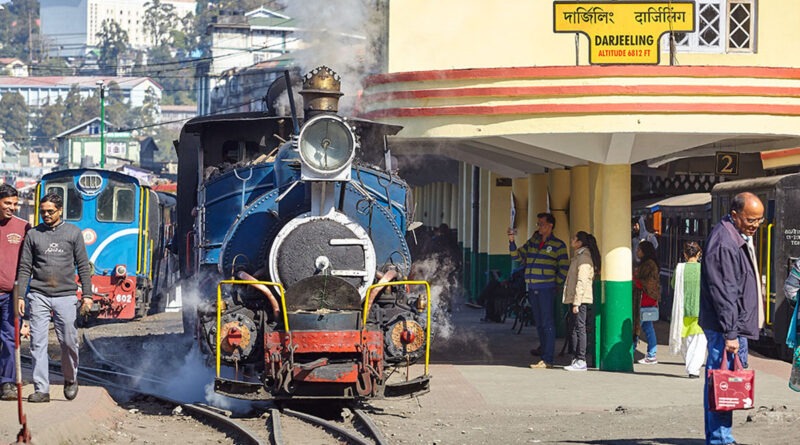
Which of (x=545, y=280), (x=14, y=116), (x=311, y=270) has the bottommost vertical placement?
(x=545, y=280)

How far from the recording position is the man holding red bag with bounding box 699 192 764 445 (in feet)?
28.6

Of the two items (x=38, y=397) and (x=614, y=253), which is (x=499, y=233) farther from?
(x=38, y=397)

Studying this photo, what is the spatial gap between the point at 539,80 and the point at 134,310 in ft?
38.9

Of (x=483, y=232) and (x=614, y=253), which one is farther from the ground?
(x=483, y=232)

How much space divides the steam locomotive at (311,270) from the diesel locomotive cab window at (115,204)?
39.1 feet

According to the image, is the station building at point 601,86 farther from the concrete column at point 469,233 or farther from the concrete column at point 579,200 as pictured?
the concrete column at point 469,233

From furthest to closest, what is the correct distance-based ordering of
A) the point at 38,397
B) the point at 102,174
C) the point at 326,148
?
the point at 102,174 → the point at 38,397 → the point at 326,148

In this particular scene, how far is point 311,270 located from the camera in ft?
35.6

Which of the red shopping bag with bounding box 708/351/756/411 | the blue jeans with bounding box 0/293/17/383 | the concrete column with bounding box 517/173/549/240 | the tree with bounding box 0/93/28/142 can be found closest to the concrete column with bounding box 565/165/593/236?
the concrete column with bounding box 517/173/549/240

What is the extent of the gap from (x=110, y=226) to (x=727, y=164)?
11.3m

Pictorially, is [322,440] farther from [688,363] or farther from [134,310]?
[134,310]

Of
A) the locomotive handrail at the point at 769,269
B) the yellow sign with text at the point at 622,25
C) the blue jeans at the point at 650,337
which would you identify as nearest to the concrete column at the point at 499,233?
the locomotive handrail at the point at 769,269

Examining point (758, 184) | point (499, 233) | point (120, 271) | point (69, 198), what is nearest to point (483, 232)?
point (499, 233)

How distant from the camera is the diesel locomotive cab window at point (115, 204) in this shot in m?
23.6
